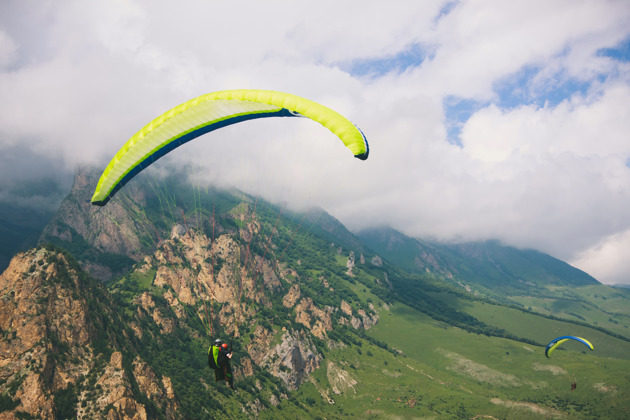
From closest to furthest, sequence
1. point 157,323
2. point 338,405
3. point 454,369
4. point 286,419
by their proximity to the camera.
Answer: point 286,419, point 157,323, point 338,405, point 454,369

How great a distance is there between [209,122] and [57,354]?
78.3 metres

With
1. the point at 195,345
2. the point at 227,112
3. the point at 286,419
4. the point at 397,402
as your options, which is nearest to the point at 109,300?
the point at 195,345

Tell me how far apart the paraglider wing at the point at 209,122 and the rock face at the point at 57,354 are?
66.2m

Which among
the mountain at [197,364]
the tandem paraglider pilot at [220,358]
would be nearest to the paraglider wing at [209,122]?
the mountain at [197,364]

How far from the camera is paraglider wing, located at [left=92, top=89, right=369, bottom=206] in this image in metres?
19.6

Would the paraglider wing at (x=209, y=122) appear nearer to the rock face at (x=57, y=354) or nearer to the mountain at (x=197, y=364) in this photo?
the mountain at (x=197, y=364)

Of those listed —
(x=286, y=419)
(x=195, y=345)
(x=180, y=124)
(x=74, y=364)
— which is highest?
(x=180, y=124)

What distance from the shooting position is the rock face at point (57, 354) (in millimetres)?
63906

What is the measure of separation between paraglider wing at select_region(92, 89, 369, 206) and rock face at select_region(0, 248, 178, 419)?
66.2 metres

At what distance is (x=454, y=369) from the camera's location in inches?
7667

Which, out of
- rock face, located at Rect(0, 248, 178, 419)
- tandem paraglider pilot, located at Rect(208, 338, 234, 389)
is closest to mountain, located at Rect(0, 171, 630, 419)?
rock face, located at Rect(0, 248, 178, 419)

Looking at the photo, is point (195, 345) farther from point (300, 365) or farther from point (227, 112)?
point (227, 112)

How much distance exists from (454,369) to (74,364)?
194289mm

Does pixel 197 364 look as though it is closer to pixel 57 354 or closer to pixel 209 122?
pixel 57 354
